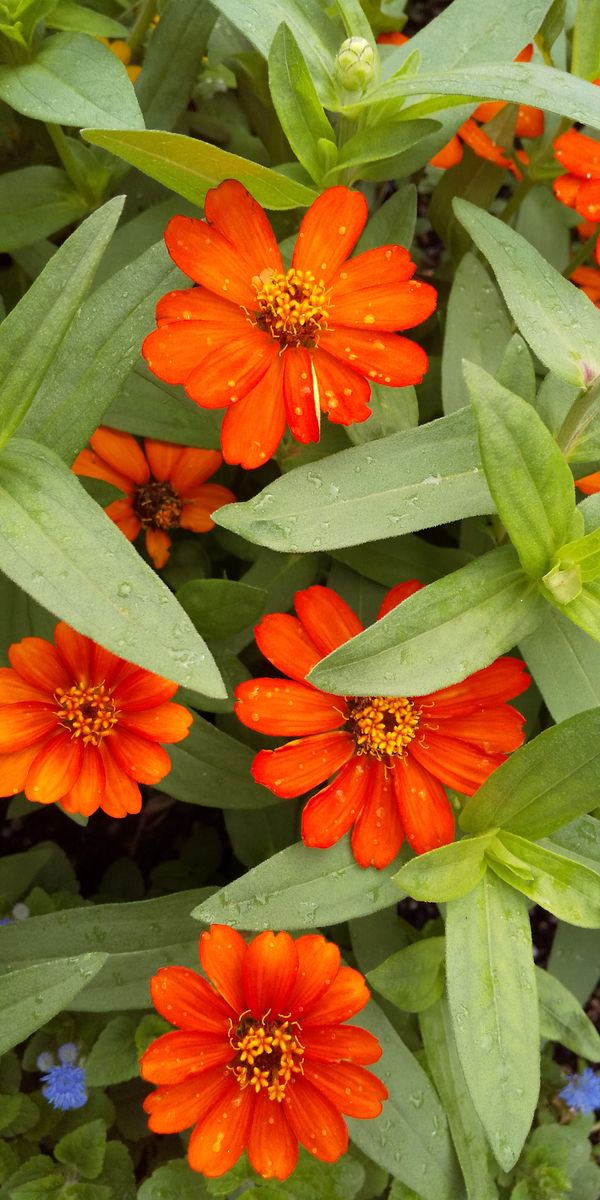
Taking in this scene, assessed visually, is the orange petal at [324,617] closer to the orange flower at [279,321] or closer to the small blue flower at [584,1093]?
the orange flower at [279,321]

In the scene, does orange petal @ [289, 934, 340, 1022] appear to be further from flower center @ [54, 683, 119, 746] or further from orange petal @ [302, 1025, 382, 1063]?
flower center @ [54, 683, 119, 746]

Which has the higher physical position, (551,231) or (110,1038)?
(551,231)

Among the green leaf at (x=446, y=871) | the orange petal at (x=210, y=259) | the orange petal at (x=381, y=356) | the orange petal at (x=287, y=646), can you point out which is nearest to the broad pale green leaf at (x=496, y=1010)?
the green leaf at (x=446, y=871)

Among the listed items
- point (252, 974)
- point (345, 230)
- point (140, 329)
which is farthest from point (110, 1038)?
point (345, 230)

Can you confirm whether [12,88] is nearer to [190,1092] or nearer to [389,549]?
[389,549]

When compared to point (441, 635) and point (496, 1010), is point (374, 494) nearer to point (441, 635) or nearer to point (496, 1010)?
point (441, 635)

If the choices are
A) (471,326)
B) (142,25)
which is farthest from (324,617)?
(142,25)
